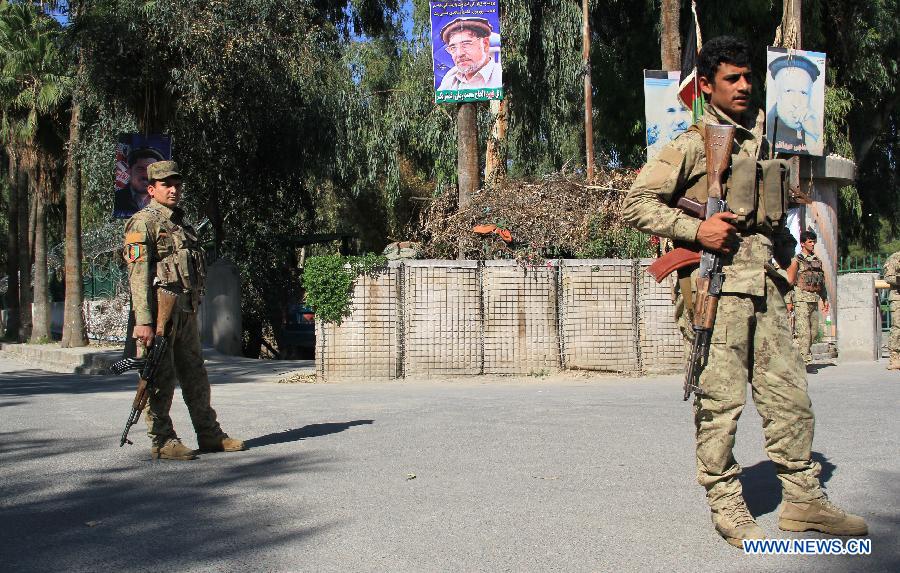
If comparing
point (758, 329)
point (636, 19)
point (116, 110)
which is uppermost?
point (636, 19)

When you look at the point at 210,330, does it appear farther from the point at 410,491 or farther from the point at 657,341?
the point at 410,491

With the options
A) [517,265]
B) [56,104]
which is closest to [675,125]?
[517,265]

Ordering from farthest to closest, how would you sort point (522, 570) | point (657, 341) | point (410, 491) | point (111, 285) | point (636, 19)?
point (111, 285) → point (636, 19) → point (657, 341) → point (410, 491) → point (522, 570)

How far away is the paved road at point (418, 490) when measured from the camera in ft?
14.0

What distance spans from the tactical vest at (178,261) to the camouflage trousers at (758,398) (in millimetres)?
3734

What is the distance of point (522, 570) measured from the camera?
4.03 meters

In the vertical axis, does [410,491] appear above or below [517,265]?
below

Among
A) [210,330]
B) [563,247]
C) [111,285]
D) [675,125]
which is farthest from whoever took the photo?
[111,285]

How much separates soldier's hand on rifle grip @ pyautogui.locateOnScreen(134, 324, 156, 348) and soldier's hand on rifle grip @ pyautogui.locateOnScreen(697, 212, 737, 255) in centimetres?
373

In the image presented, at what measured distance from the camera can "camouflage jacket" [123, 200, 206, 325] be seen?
635 centimetres

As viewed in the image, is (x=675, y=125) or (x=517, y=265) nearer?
(x=517, y=265)

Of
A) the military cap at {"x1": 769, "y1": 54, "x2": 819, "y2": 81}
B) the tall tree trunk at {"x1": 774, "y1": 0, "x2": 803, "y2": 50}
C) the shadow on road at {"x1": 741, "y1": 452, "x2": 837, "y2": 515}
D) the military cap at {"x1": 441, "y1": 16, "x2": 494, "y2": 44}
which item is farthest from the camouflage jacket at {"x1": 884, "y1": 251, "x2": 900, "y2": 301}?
the shadow on road at {"x1": 741, "y1": 452, "x2": 837, "y2": 515}

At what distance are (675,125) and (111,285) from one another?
65.8 ft

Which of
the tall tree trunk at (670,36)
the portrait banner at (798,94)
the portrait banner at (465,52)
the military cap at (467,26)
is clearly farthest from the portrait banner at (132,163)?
the portrait banner at (798,94)
